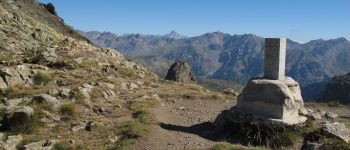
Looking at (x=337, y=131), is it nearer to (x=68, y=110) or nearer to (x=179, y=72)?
(x=68, y=110)

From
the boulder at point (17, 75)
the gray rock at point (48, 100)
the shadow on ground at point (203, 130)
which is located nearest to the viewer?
the shadow on ground at point (203, 130)

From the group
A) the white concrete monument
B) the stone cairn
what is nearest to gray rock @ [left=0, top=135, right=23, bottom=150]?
the stone cairn

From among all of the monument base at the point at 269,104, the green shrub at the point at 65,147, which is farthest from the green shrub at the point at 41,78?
the monument base at the point at 269,104

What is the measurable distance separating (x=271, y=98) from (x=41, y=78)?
1709 centimetres

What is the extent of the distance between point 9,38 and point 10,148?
29.0 metres

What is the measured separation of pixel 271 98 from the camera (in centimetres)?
2225

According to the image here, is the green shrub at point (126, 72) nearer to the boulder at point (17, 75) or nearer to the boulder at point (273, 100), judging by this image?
the boulder at point (17, 75)

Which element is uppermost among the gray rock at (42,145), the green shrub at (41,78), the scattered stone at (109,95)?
the green shrub at (41,78)

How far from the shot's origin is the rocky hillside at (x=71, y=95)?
21.7 m

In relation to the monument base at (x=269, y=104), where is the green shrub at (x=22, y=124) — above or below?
below

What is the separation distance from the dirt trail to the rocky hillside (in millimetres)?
685

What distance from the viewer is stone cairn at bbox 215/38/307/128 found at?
22062 millimetres

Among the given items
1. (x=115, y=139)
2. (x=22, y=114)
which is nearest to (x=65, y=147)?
(x=115, y=139)

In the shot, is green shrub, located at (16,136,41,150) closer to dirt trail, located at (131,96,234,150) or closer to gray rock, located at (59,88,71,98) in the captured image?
dirt trail, located at (131,96,234,150)
